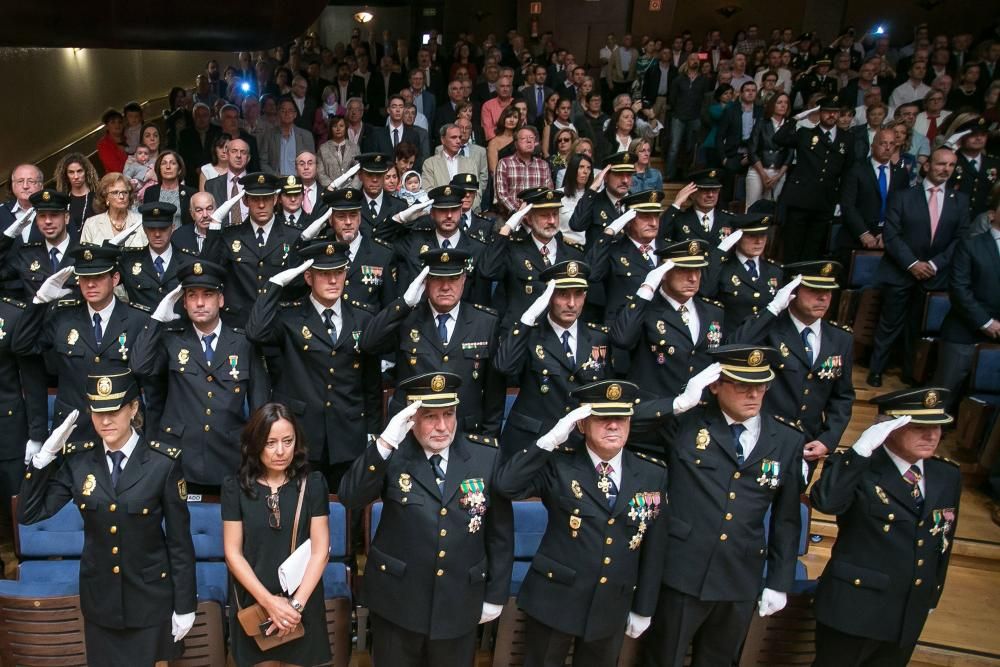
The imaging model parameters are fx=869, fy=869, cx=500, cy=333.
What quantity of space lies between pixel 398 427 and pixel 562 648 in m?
1.09

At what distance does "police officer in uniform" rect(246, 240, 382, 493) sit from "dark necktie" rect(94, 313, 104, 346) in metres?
0.76

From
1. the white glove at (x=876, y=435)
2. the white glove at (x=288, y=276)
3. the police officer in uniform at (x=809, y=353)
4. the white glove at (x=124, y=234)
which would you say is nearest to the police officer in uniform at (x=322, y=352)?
the white glove at (x=288, y=276)

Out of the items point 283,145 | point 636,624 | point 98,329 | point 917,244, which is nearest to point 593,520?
point 636,624

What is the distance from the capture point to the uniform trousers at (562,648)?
3.20 meters

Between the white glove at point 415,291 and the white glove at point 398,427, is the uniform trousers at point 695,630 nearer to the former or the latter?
the white glove at point 398,427

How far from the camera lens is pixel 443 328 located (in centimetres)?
407

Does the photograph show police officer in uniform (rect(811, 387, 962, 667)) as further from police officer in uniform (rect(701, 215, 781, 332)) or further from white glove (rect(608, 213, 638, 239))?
white glove (rect(608, 213, 638, 239))

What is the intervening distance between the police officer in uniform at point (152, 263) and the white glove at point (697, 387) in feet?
9.41

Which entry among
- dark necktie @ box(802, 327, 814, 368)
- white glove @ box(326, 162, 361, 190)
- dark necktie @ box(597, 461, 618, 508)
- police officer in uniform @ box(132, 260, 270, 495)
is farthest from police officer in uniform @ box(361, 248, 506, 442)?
white glove @ box(326, 162, 361, 190)

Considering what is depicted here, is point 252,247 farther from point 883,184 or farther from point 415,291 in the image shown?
point 883,184

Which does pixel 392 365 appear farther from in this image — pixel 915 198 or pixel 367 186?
pixel 915 198

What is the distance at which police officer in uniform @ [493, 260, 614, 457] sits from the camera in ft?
12.9

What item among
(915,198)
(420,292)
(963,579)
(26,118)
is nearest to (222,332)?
(420,292)

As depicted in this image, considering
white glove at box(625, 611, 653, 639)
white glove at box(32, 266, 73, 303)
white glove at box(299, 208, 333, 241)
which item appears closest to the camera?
white glove at box(625, 611, 653, 639)
